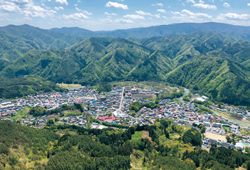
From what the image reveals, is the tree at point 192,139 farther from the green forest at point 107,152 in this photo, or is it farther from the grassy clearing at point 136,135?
the grassy clearing at point 136,135

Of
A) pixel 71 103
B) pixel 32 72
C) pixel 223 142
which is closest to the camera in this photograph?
pixel 223 142

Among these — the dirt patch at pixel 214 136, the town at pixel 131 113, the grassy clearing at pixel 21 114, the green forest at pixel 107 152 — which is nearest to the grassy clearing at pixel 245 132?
the town at pixel 131 113

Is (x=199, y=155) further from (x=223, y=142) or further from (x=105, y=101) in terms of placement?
(x=105, y=101)

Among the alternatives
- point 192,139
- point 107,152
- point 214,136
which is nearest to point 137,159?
point 107,152

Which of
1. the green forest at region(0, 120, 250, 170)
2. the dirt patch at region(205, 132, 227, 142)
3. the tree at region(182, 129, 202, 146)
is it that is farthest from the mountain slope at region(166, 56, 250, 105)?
the green forest at region(0, 120, 250, 170)

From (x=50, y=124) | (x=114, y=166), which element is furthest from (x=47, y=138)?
(x=114, y=166)

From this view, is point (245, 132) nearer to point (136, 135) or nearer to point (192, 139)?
point (192, 139)
